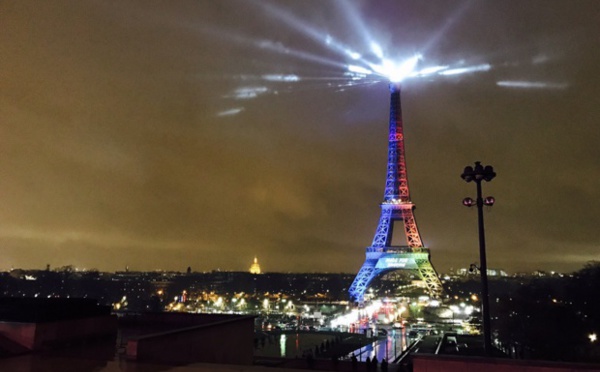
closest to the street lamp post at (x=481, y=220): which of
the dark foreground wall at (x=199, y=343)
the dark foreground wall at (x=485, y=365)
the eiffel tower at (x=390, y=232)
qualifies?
the dark foreground wall at (x=485, y=365)

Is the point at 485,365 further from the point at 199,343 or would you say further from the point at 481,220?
the point at 199,343

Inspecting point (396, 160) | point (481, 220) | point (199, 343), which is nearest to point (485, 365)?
point (481, 220)

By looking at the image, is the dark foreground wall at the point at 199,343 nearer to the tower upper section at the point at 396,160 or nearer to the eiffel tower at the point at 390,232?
the eiffel tower at the point at 390,232

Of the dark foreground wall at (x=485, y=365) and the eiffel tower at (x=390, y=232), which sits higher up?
the eiffel tower at (x=390, y=232)

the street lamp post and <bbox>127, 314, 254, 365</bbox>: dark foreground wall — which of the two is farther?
the street lamp post

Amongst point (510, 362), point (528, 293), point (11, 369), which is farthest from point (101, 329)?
point (528, 293)

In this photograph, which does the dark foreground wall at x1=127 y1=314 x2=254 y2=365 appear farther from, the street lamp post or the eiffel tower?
the eiffel tower

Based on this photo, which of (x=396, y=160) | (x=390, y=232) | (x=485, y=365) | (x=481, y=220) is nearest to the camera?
(x=485, y=365)

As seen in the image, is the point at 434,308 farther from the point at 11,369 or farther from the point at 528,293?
the point at 11,369

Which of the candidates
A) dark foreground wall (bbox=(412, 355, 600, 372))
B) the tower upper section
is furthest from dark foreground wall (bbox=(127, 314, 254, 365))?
the tower upper section
